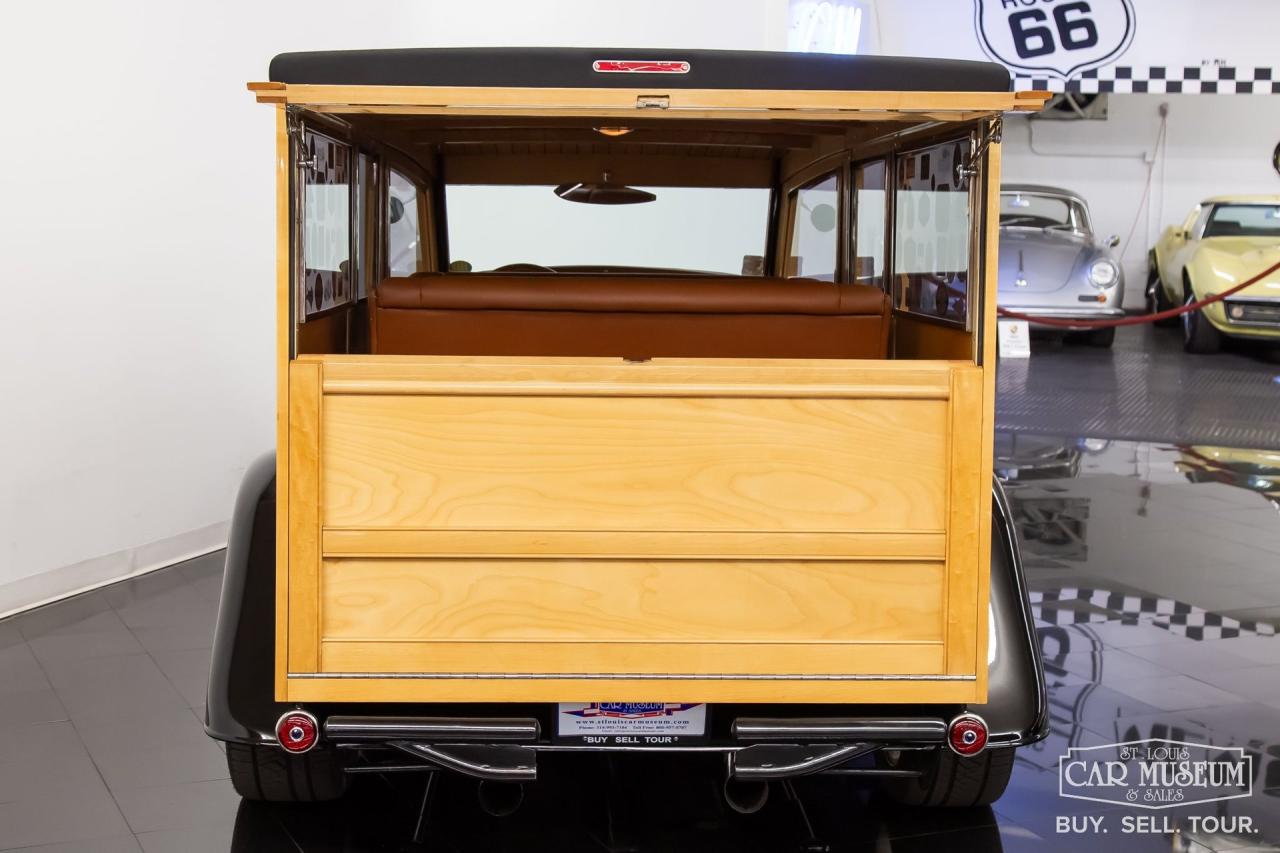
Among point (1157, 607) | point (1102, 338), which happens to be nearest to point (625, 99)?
point (1157, 607)

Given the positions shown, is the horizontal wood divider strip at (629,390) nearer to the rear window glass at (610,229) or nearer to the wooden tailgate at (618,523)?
the wooden tailgate at (618,523)

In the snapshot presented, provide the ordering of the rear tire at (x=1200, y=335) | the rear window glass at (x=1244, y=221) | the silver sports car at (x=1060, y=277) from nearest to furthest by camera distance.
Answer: the silver sports car at (x=1060, y=277) < the rear tire at (x=1200, y=335) < the rear window glass at (x=1244, y=221)

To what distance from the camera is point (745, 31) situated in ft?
22.7

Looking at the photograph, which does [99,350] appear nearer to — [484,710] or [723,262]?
[723,262]

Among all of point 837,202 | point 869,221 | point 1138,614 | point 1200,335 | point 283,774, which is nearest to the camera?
point 283,774

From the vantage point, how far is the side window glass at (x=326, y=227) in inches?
92.1

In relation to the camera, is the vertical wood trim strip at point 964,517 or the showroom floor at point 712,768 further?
the showroom floor at point 712,768

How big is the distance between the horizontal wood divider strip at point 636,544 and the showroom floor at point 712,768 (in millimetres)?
803

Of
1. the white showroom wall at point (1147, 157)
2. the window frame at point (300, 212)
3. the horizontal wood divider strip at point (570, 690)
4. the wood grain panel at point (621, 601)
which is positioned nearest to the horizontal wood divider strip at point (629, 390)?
the window frame at point (300, 212)

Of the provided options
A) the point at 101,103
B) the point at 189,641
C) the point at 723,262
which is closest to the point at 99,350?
the point at 101,103

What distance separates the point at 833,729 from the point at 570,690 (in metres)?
0.49

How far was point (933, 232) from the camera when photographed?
2746mm

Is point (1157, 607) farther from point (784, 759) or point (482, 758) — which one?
point (482, 758)

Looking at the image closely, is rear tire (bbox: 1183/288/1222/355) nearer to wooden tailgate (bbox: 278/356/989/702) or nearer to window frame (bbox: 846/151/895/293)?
window frame (bbox: 846/151/895/293)
